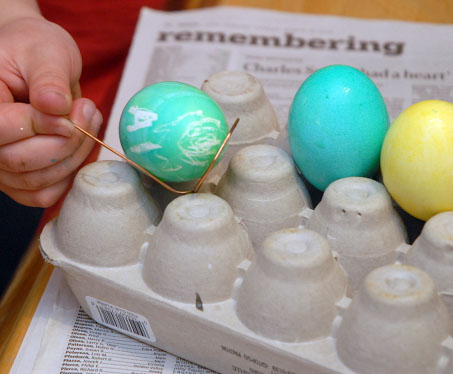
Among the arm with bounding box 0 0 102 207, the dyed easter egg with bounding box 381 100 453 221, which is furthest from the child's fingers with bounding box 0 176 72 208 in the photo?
the dyed easter egg with bounding box 381 100 453 221

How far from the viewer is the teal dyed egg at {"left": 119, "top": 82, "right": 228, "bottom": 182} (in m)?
0.61

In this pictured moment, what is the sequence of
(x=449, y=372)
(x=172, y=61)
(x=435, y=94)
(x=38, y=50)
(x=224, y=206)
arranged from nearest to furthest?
1. (x=449, y=372)
2. (x=224, y=206)
3. (x=38, y=50)
4. (x=435, y=94)
5. (x=172, y=61)

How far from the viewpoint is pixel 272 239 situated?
58 cm

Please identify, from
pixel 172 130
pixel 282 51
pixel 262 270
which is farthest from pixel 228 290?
pixel 282 51

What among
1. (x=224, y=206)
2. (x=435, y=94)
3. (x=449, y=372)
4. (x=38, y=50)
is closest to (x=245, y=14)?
(x=435, y=94)

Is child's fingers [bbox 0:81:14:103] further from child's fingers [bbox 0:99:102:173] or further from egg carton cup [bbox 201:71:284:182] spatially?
egg carton cup [bbox 201:71:284:182]

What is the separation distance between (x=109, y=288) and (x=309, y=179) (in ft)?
0.82

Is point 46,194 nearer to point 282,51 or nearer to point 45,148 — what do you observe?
point 45,148

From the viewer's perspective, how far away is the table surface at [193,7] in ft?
2.39

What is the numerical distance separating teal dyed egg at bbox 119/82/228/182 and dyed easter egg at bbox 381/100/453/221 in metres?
0.17

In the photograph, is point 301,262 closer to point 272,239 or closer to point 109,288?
point 272,239

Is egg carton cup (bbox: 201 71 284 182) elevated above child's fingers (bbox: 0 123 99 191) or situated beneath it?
elevated above

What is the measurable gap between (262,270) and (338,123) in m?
0.18

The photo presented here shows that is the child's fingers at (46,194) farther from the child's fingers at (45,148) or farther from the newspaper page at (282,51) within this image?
the newspaper page at (282,51)
